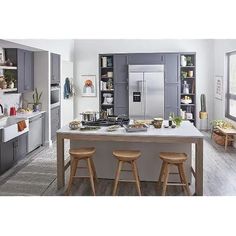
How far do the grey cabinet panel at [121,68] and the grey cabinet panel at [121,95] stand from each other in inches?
6.5

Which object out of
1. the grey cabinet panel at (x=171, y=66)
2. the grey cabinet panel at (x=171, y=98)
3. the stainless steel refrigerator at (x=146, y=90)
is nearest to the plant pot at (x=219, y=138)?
the grey cabinet panel at (x=171, y=98)

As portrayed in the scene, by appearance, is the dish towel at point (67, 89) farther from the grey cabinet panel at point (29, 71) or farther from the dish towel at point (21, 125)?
the dish towel at point (21, 125)

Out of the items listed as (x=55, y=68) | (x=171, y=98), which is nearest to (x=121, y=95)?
(x=171, y=98)

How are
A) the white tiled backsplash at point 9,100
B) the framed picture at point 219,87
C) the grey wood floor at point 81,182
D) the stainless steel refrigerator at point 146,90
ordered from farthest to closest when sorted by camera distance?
the stainless steel refrigerator at point 146,90, the framed picture at point 219,87, the white tiled backsplash at point 9,100, the grey wood floor at point 81,182

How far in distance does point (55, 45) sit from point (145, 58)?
248 centimetres

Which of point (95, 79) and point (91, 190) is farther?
point (95, 79)

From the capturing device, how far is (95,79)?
9.10m

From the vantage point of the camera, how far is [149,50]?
346 inches

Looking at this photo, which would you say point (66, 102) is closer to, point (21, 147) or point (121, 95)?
point (121, 95)

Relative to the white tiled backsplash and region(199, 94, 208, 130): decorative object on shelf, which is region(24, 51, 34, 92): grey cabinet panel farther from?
region(199, 94, 208, 130): decorative object on shelf

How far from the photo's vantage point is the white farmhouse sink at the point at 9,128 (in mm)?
4910

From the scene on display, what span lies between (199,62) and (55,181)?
5829mm
